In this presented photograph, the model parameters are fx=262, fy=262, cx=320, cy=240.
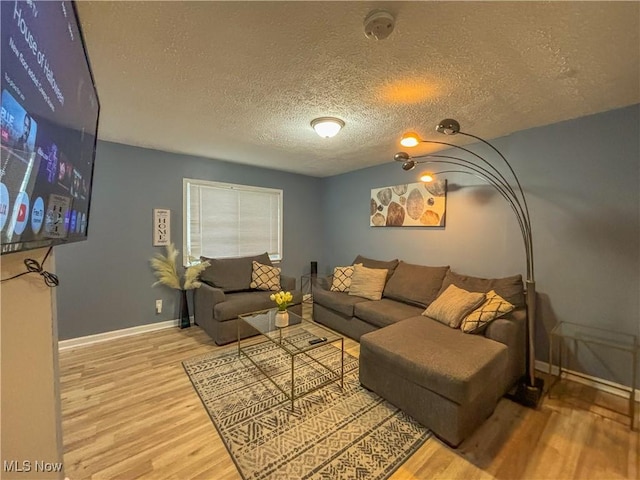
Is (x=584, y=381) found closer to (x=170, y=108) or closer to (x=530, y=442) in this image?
(x=530, y=442)

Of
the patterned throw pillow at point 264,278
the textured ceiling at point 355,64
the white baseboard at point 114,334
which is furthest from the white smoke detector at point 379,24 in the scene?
the white baseboard at point 114,334

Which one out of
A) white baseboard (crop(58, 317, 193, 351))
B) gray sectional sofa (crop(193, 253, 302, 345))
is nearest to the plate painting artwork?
gray sectional sofa (crop(193, 253, 302, 345))

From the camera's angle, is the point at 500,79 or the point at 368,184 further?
the point at 368,184

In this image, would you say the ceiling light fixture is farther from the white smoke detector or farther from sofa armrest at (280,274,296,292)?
sofa armrest at (280,274,296,292)

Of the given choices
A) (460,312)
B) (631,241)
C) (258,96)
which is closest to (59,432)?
(258,96)

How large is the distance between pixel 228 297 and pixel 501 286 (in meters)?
2.95

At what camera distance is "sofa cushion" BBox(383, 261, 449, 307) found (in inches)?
116

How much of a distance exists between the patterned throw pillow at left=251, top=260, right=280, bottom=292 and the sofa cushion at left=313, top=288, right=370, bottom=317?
1.90 feet

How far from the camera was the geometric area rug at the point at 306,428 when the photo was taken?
146cm

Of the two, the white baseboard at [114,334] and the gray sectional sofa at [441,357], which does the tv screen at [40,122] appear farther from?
the white baseboard at [114,334]

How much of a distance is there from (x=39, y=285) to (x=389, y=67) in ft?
6.57

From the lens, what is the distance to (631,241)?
6.75ft

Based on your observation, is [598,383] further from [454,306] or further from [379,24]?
[379,24]

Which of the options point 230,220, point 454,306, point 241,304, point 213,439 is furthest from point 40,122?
point 230,220
